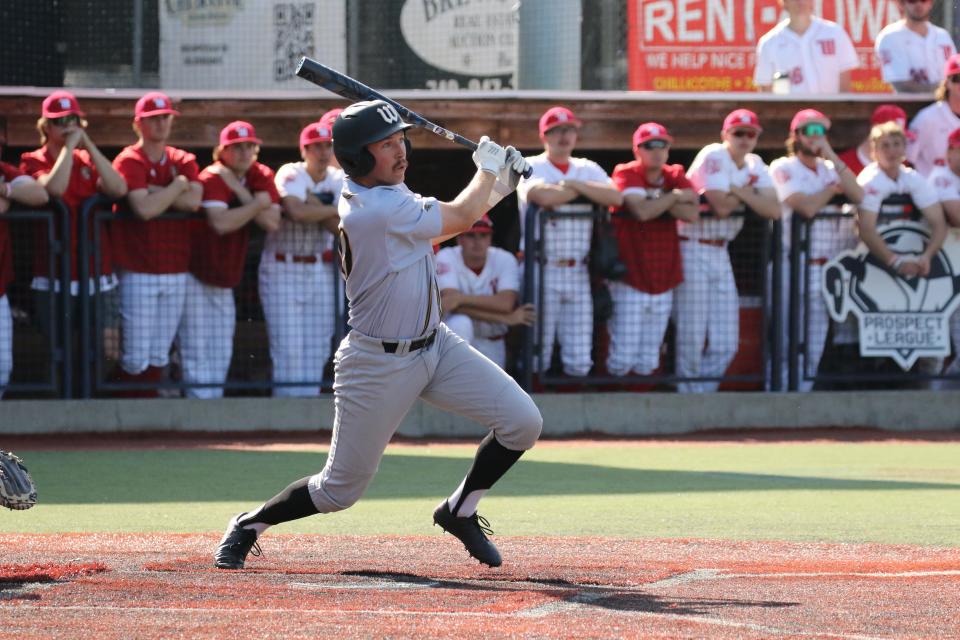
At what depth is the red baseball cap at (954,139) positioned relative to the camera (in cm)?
1117

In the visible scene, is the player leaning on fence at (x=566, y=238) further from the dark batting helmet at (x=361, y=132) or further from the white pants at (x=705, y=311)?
the dark batting helmet at (x=361, y=132)

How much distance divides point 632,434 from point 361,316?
561 centimetres

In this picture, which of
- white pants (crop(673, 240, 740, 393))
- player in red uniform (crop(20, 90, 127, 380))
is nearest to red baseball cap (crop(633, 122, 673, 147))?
white pants (crop(673, 240, 740, 393))

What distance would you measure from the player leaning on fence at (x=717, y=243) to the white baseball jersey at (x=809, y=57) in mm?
1624

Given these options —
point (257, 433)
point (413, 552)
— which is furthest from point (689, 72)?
point (413, 552)

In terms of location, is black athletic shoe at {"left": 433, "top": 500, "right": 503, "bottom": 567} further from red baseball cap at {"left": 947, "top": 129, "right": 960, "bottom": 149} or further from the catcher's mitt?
red baseball cap at {"left": 947, "top": 129, "right": 960, "bottom": 149}

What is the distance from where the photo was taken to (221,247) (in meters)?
10.5

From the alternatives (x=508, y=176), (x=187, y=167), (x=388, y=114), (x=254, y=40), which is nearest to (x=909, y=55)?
(x=254, y=40)

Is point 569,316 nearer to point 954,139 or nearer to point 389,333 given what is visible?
point 954,139

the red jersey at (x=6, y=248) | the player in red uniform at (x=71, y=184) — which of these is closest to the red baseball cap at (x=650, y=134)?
the player in red uniform at (x=71, y=184)

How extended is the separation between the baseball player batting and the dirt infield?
308mm

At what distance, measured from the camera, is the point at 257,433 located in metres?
10.6

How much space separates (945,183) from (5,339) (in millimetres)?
6860

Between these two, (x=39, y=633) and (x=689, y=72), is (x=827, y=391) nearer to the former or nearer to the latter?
(x=689, y=72)
